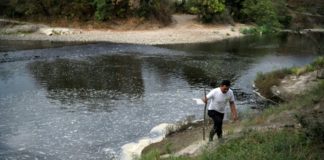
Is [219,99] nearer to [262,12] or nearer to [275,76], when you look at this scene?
[275,76]

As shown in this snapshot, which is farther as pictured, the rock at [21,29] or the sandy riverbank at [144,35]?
the rock at [21,29]

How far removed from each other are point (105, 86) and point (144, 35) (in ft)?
70.0

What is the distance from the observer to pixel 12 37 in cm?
4756

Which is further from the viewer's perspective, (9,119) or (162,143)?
(9,119)

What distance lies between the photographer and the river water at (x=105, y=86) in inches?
750

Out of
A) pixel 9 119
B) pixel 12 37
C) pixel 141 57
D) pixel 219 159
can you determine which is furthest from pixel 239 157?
pixel 12 37

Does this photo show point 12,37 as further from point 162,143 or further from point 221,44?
point 162,143

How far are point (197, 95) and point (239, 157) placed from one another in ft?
48.1

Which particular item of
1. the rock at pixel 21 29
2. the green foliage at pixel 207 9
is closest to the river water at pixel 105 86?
the rock at pixel 21 29

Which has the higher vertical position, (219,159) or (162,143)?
(219,159)

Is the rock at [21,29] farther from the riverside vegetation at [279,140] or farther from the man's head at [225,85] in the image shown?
the man's head at [225,85]

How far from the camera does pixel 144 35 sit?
48.9 meters

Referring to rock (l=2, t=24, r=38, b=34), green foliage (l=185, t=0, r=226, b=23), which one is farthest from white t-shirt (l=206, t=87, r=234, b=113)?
green foliage (l=185, t=0, r=226, b=23)

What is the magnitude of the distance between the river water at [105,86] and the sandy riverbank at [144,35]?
2813mm
